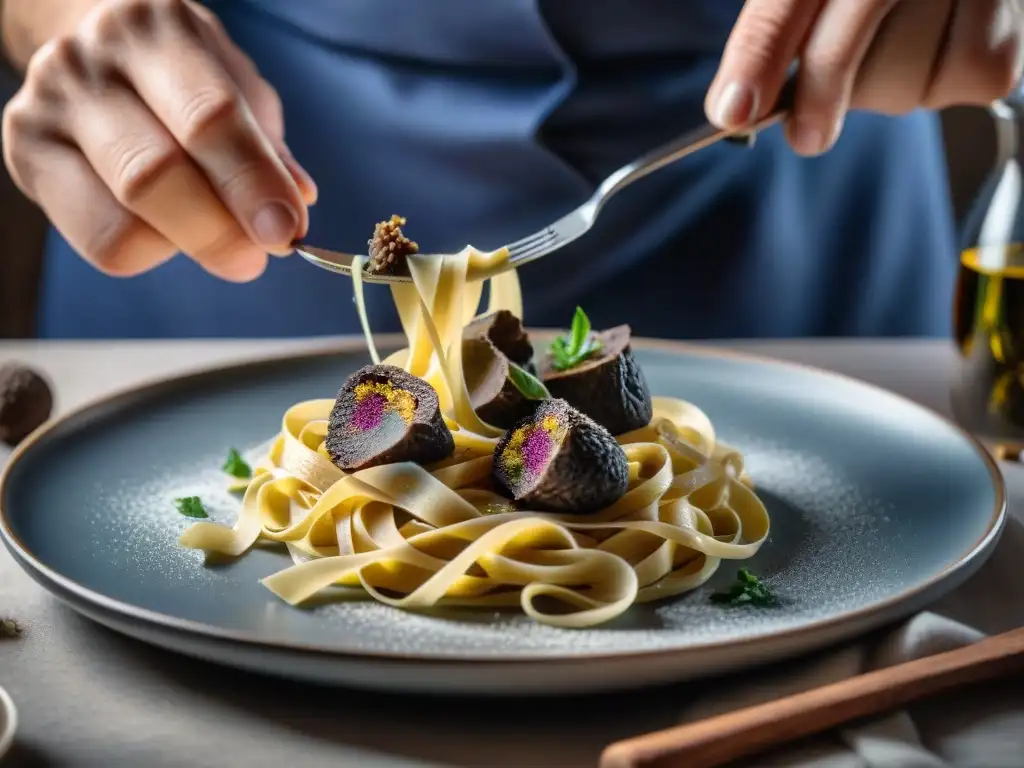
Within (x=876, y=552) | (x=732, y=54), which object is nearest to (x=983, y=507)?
(x=876, y=552)

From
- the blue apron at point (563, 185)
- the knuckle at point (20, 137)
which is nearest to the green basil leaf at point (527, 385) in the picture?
the knuckle at point (20, 137)

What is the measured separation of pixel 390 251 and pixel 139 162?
70 centimetres

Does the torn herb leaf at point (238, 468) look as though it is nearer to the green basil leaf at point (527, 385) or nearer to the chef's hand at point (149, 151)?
the chef's hand at point (149, 151)

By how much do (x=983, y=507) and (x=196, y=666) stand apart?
1832mm

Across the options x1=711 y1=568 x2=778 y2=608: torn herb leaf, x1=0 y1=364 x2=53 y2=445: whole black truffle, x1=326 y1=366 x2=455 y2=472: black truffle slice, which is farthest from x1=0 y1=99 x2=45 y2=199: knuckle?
x1=711 y1=568 x2=778 y2=608: torn herb leaf

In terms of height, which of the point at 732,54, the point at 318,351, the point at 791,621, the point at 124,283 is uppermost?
the point at 732,54

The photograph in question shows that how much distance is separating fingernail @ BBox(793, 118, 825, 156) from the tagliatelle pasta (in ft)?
2.75

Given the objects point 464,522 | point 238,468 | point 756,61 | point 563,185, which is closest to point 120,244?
point 238,468

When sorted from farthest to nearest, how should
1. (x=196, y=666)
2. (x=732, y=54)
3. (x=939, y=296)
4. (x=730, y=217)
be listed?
(x=939, y=296) → (x=730, y=217) → (x=732, y=54) → (x=196, y=666)

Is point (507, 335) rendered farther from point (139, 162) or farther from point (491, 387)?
point (139, 162)

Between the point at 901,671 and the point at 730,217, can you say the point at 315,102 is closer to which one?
the point at 730,217

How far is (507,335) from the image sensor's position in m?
3.39

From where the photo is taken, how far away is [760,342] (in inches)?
200

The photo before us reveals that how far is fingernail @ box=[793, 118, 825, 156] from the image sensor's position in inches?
136
